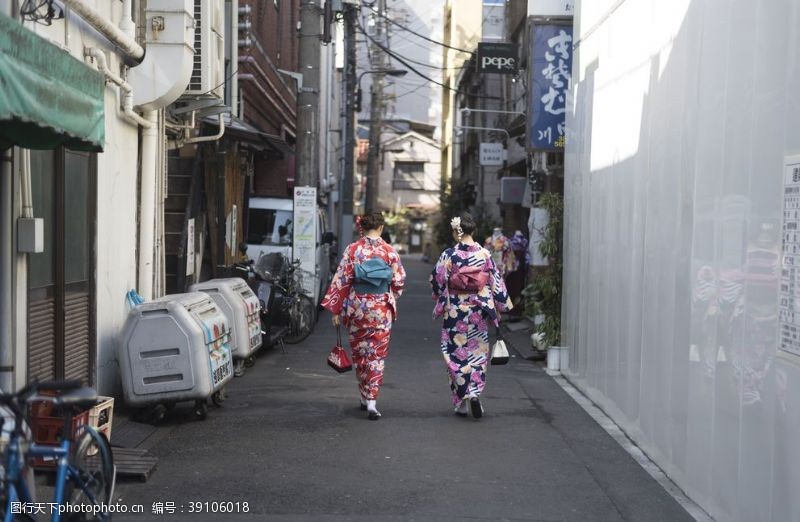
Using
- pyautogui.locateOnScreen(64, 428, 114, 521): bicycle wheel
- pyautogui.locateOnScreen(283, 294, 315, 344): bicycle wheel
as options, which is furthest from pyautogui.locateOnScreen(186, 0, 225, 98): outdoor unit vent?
pyautogui.locateOnScreen(64, 428, 114, 521): bicycle wheel

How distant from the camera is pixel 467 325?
31.5ft

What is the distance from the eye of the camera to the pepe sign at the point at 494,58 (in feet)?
67.5

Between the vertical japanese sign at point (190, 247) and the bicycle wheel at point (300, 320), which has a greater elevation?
the vertical japanese sign at point (190, 247)

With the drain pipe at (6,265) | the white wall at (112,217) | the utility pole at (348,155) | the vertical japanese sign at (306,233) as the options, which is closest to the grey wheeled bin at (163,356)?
the white wall at (112,217)

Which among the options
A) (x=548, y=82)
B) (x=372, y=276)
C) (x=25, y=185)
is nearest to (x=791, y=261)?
(x=372, y=276)

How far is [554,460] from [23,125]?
4707 mm

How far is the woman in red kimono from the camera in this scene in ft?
31.0

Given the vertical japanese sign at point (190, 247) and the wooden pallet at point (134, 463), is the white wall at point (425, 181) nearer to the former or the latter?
the vertical japanese sign at point (190, 247)

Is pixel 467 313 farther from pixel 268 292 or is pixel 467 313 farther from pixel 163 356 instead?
pixel 268 292

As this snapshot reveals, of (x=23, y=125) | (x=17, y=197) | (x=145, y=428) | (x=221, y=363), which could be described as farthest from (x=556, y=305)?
(x=23, y=125)

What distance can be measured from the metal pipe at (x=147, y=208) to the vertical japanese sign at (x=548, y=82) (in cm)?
592

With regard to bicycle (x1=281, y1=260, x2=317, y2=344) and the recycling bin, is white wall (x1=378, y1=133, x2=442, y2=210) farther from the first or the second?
the recycling bin

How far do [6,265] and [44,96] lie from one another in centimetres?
195

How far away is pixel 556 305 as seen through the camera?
13.4m
